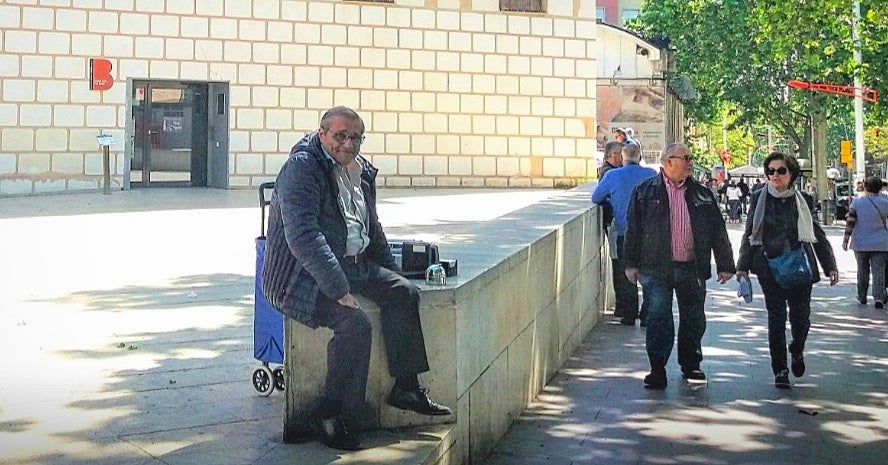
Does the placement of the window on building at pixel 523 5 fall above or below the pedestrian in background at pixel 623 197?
above

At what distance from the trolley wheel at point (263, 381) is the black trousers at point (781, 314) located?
4.18 m

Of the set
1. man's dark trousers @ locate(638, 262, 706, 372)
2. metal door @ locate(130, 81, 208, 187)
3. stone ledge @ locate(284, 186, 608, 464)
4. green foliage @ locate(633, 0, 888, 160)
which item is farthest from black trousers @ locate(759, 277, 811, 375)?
green foliage @ locate(633, 0, 888, 160)

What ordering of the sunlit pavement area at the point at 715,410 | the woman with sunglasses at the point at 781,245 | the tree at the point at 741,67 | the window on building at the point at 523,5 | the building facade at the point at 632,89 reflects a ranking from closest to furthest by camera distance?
1. the sunlit pavement area at the point at 715,410
2. the woman with sunglasses at the point at 781,245
3. the window on building at the point at 523,5
4. the building facade at the point at 632,89
5. the tree at the point at 741,67

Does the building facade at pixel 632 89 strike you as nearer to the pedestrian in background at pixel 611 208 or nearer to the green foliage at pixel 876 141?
the green foliage at pixel 876 141

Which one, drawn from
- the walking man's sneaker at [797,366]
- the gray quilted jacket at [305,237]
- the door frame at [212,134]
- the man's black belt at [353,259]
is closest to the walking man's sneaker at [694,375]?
the walking man's sneaker at [797,366]

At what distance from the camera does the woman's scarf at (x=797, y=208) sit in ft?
31.1

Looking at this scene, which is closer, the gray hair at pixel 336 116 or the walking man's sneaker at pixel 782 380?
the gray hair at pixel 336 116

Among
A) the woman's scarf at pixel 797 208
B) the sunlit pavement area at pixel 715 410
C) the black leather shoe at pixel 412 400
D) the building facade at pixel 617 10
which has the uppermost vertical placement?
the building facade at pixel 617 10

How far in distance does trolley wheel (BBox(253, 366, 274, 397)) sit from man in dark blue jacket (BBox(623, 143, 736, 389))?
11.1 ft

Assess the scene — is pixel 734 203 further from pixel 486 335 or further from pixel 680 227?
pixel 486 335

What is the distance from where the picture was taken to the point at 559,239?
9.92 m

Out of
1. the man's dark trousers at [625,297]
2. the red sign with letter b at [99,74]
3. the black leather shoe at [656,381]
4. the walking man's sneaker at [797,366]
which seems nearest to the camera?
the black leather shoe at [656,381]

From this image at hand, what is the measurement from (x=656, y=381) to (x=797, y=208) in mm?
1681

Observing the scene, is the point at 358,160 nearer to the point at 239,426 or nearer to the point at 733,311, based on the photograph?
the point at 239,426
